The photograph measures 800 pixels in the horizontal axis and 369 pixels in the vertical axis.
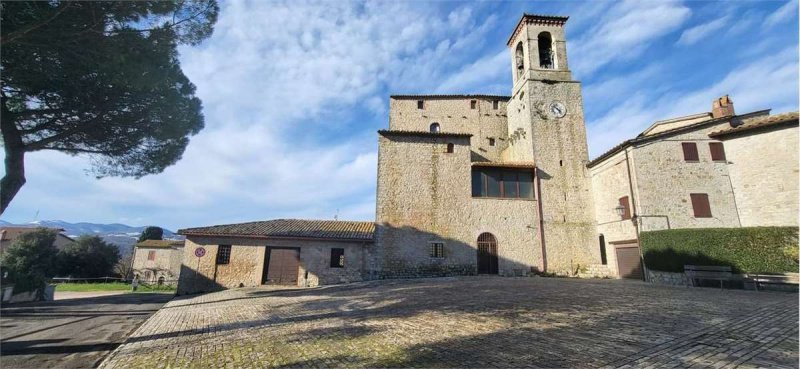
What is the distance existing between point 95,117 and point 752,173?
27.2 meters

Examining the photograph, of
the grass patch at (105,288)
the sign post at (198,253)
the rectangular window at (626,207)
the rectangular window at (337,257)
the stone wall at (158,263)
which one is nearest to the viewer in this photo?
the rectangular window at (626,207)

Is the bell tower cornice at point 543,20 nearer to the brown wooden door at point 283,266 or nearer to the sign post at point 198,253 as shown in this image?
the brown wooden door at point 283,266

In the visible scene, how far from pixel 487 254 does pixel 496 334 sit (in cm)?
1425

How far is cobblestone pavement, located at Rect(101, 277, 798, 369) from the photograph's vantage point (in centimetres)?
461

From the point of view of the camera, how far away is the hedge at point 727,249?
11656 millimetres

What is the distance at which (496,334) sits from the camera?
19.1 feet

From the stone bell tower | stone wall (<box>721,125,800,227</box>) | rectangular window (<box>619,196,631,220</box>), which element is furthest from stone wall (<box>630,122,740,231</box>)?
the stone bell tower

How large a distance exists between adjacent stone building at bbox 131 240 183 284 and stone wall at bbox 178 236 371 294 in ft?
72.4

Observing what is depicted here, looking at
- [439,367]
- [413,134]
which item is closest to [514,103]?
[413,134]

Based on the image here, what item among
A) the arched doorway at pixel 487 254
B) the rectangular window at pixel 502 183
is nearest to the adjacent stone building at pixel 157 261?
the arched doorway at pixel 487 254

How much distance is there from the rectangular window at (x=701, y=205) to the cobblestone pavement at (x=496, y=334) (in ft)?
23.1

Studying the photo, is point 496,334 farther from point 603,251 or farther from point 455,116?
point 455,116

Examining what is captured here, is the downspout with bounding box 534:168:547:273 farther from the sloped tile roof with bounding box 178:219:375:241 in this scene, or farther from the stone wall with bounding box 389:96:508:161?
the sloped tile roof with bounding box 178:219:375:241

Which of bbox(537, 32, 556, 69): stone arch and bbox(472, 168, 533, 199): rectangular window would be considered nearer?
bbox(472, 168, 533, 199): rectangular window
